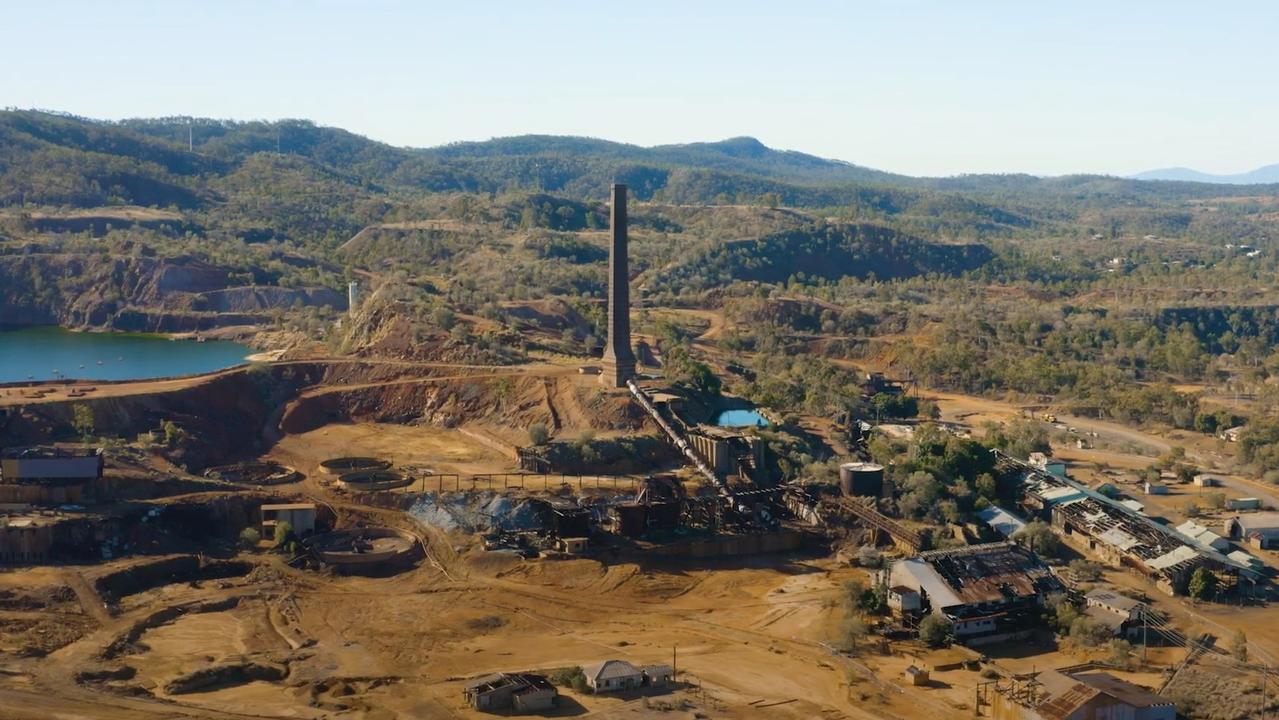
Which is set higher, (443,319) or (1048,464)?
(443,319)

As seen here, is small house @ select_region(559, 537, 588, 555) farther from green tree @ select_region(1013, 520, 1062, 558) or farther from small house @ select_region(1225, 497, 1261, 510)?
small house @ select_region(1225, 497, 1261, 510)

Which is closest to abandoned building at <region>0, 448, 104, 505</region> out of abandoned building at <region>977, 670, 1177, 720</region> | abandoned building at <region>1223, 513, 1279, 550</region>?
abandoned building at <region>977, 670, 1177, 720</region>

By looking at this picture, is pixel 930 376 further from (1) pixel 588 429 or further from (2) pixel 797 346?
(1) pixel 588 429

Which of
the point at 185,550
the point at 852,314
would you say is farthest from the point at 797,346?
the point at 185,550

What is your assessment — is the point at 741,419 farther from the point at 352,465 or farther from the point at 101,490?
the point at 101,490

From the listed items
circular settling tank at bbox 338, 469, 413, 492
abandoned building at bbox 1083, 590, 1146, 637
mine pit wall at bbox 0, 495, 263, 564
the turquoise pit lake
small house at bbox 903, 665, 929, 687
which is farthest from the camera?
the turquoise pit lake

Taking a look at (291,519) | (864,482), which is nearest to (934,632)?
(864,482)

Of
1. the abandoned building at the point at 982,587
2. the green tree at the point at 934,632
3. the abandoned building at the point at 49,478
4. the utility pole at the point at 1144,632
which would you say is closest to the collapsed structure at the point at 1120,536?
the utility pole at the point at 1144,632
